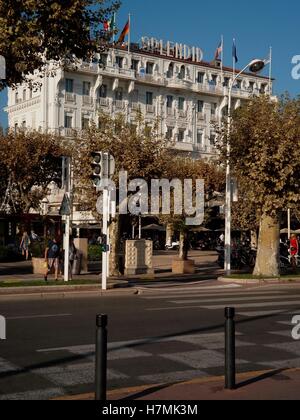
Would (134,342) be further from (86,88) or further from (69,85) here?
(86,88)

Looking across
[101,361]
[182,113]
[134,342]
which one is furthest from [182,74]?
[101,361]

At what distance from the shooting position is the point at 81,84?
70.3 metres

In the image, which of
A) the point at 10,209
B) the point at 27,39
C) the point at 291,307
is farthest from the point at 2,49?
the point at 10,209

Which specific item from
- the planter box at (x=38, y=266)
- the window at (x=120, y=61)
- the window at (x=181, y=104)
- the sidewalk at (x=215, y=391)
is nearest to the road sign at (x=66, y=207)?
the planter box at (x=38, y=266)

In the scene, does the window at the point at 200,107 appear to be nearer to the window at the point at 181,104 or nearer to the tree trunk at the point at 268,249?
the window at the point at 181,104

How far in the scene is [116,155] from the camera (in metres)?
26.9

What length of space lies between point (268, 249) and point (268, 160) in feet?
12.9

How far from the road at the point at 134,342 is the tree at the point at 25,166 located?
2793 cm

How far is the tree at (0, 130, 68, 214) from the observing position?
1741 inches

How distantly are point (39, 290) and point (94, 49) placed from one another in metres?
7.18

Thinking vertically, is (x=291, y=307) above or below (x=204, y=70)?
below

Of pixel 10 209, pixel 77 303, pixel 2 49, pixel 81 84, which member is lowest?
pixel 77 303

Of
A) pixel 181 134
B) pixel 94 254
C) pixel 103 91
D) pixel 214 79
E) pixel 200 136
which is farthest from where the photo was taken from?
pixel 214 79
